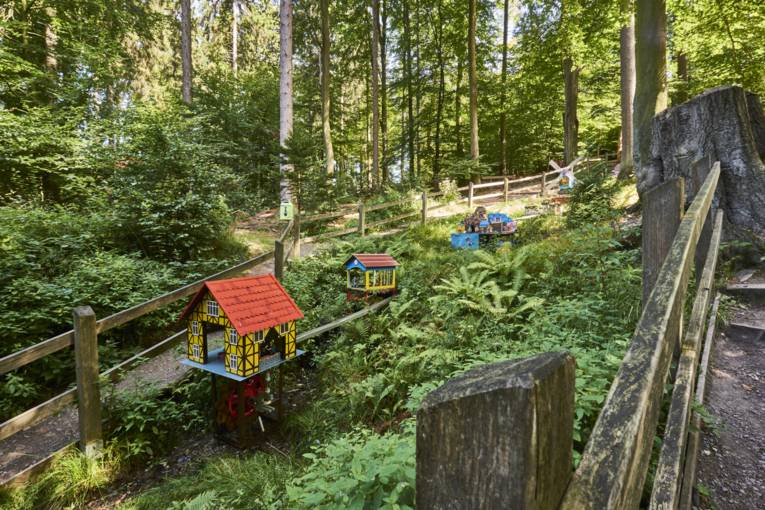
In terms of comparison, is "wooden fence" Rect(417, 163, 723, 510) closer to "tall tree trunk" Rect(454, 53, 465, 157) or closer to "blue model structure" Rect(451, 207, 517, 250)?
"blue model structure" Rect(451, 207, 517, 250)

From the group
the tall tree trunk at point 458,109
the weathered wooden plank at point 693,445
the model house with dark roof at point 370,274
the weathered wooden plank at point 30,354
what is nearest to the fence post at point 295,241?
the model house with dark roof at point 370,274

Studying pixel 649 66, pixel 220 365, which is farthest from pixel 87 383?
pixel 649 66

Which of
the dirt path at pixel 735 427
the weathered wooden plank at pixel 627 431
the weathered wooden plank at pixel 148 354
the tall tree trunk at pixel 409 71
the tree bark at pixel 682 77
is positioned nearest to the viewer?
the weathered wooden plank at pixel 627 431

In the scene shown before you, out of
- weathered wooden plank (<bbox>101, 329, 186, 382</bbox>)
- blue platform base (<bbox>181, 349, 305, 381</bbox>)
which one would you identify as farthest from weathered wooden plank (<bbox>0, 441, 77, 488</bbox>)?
blue platform base (<bbox>181, 349, 305, 381</bbox>)

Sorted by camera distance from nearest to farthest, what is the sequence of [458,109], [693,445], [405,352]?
1. [693,445]
2. [405,352]
3. [458,109]

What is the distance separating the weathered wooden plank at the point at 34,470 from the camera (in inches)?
159

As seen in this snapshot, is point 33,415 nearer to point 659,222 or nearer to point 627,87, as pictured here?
point 659,222

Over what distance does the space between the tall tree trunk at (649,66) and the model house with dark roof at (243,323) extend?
7545mm

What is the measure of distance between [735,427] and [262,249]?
405 inches

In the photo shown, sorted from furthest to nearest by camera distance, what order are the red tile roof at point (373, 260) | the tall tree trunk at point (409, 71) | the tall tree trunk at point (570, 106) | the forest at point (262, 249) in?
1. the tall tree trunk at point (409, 71)
2. the tall tree trunk at point (570, 106)
3. the red tile roof at point (373, 260)
4. the forest at point (262, 249)

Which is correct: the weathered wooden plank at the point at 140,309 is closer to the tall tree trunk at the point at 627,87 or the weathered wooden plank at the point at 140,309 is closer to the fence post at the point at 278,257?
the fence post at the point at 278,257

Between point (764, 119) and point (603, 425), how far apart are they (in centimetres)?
729

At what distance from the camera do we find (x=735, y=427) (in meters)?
2.68

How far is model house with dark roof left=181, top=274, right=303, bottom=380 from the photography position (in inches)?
186
